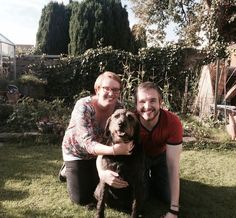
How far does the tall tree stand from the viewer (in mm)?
18719

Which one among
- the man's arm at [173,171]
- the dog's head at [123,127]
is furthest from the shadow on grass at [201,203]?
the dog's head at [123,127]

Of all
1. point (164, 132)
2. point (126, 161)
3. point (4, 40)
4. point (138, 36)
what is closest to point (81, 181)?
point (126, 161)

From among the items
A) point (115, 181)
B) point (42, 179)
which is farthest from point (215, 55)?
point (115, 181)

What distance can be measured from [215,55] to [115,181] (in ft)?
30.4

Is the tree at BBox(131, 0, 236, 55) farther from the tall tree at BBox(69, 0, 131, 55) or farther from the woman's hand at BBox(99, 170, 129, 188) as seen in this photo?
the woman's hand at BBox(99, 170, 129, 188)

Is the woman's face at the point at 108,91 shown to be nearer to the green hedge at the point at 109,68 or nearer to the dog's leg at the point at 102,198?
the dog's leg at the point at 102,198

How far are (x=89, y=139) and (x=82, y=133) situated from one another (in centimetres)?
12

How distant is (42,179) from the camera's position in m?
4.68

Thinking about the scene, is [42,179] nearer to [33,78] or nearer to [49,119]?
[49,119]

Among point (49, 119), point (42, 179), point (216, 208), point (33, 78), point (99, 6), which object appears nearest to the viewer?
→ point (216, 208)

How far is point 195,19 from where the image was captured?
14.2 m

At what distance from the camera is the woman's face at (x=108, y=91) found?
3502 mm

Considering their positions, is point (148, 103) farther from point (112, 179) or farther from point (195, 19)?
point (195, 19)

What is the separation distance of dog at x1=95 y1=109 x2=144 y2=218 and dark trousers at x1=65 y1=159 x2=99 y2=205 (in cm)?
35
